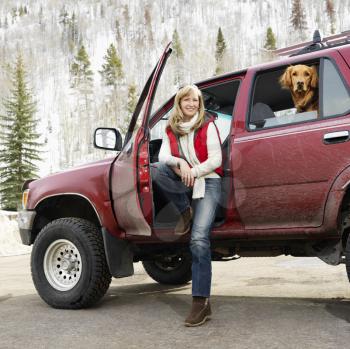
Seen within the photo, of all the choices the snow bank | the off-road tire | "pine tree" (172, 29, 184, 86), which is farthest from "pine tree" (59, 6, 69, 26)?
the off-road tire

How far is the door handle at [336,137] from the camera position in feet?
12.3

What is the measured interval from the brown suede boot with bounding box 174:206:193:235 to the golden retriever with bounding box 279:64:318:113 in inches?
46.5

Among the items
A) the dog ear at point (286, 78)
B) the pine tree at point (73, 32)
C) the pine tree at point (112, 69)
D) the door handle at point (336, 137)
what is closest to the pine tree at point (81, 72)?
the pine tree at point (112, 69)

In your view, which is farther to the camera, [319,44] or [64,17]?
[64,17]

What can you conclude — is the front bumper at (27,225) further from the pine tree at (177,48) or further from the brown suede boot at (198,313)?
the pine tree at (177,48)

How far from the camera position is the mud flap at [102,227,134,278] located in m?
4.87

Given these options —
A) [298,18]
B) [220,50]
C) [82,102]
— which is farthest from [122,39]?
[298,18]

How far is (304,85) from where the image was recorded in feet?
13.8

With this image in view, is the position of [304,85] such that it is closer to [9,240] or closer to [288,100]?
[288,100]

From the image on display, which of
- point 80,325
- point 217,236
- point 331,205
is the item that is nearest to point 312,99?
point 331,205

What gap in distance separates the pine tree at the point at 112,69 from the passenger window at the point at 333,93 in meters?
97.7

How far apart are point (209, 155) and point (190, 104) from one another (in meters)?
0.42

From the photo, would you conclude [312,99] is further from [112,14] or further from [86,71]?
[112,14]

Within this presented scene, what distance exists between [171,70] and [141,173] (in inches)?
3988
